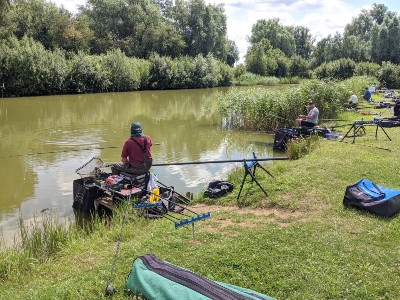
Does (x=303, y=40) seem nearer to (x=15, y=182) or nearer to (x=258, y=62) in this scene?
(x=258, y=62)

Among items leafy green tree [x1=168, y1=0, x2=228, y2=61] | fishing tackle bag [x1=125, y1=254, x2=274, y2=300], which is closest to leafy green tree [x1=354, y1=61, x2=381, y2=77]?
leafy green tree [x1=168, y1=0, x2=228, y2=61]

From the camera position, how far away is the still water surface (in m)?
10.0

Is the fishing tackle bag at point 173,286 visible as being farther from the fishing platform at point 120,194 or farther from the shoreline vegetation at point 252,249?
the fishing platform at point 120,194

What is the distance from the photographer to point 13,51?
115ft

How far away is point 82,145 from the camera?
15.9 metres

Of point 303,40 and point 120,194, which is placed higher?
point 303,40

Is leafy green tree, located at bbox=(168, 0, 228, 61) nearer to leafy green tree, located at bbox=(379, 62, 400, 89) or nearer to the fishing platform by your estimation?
leafy green tree, located at bbox=(379, 62, 400, 89)

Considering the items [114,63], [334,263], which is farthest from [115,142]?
[114,63]

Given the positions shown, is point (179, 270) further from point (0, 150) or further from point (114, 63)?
point (114, 63)

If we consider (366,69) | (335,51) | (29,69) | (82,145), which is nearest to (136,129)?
(82,145)

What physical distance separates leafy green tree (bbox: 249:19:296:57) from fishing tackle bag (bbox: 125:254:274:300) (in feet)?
255

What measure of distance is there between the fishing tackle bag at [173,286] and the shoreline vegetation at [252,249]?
12.1 inches

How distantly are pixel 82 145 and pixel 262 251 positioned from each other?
39.1 feet

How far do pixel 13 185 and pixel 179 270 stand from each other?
797cm
